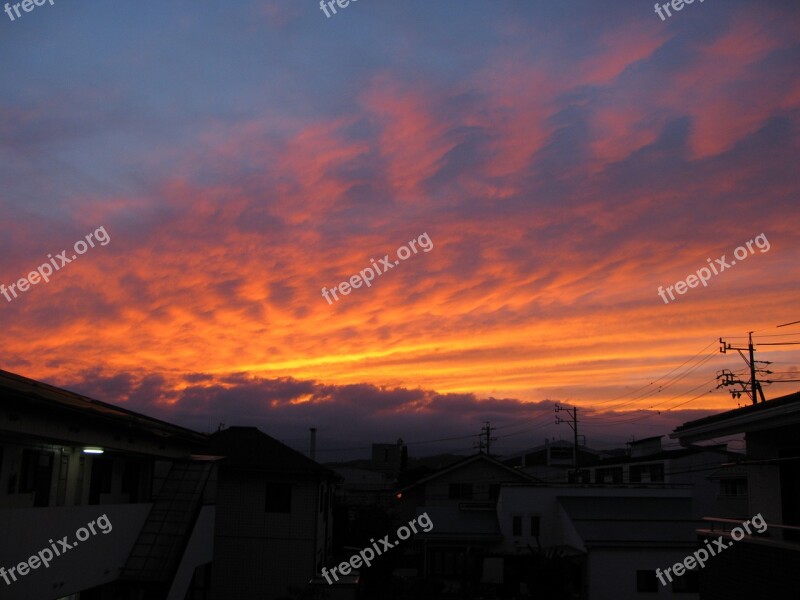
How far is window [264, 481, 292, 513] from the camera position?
25.8 meters

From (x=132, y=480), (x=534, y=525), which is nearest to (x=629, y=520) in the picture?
(x=534, y=525)

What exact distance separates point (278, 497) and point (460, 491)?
2167cm

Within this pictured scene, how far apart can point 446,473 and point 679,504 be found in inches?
571

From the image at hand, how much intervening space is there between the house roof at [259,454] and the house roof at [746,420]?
15.7 metres

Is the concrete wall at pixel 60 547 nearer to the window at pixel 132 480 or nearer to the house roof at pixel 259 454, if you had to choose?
the window at pixel 132 480

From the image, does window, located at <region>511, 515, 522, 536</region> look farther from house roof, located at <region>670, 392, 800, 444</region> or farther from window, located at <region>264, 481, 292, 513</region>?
house roof, located at <region>670, 392, 800, 444</region>

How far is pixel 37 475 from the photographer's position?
1277 centimetres

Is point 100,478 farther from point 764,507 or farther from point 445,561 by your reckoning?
point 445,561

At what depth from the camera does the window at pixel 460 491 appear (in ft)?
148

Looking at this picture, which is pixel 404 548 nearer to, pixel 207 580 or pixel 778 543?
pixel 207 580

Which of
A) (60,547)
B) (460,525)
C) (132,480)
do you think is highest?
(132,480)

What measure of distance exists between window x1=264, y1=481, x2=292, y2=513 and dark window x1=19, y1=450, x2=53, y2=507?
13.2 metres

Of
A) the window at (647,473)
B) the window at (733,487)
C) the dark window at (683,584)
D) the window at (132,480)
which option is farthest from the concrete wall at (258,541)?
the window at (647,473)

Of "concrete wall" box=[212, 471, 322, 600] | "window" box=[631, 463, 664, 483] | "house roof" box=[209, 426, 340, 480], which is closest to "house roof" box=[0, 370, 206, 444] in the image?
"house roof" box=[209, 426, 340, 480]
